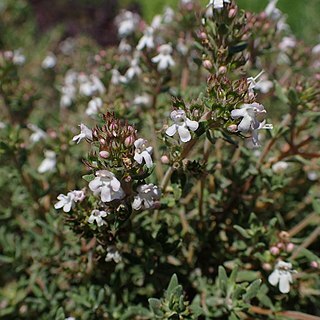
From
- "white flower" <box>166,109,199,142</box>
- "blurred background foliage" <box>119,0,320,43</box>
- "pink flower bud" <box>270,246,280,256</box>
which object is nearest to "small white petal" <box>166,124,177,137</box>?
"white flower" <box>166,109,199,142</box>

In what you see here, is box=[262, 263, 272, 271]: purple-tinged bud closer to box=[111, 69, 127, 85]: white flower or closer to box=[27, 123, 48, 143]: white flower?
box=[111, 69, 127, 85]: white flower

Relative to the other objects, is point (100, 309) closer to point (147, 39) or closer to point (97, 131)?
point (97, 131)

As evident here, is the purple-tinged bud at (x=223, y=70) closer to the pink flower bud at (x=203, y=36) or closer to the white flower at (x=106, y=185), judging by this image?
the pink flower bud at (x=203, y=36)

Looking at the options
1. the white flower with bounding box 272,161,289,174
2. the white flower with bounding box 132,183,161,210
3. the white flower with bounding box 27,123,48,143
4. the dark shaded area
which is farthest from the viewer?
the dark shaded area

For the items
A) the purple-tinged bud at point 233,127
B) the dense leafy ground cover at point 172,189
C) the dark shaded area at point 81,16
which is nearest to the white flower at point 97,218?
Answer: the dense leafy ground cover at point 172,189

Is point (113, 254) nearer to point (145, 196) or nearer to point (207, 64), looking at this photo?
point (145, 196)

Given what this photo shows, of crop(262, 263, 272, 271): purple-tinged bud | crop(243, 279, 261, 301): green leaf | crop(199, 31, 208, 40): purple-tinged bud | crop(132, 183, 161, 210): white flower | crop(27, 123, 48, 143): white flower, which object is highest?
crop(27, 123, 48, 143): white flower
